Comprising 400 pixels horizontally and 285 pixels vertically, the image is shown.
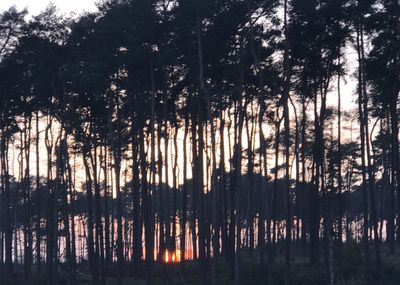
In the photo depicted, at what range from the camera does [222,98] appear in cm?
3959

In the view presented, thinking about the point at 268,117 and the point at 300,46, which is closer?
the point at 300,46

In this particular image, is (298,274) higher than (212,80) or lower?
lower

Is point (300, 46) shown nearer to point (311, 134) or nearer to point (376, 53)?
point (376, 53)

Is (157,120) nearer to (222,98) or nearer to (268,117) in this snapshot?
(222,98)

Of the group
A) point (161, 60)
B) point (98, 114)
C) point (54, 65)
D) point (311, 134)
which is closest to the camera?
point (161, 60)

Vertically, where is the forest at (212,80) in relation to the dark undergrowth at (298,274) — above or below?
above

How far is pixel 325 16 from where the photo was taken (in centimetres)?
3297

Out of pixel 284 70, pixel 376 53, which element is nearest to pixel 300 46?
pixel 284 70

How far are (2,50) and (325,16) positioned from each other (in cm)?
1703

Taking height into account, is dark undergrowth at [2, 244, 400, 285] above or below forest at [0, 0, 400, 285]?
below

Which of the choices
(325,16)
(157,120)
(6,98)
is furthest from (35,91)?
(325,16)

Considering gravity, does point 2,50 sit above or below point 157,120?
above

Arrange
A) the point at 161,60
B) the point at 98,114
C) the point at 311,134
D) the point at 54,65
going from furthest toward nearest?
the point at 311,134, the point at 98,114, the point at 54,65, the point at 161,60

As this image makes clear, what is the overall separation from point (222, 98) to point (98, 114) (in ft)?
23.3
